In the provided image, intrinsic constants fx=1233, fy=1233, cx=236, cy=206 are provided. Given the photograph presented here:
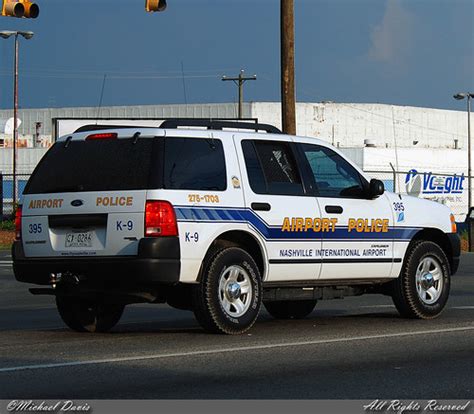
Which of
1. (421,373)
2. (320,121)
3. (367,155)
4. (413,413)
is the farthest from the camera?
(320,121)

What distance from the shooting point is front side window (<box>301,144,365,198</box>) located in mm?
12695

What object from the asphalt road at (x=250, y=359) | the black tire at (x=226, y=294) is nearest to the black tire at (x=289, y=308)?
the asphalt road at (x=250, y=359)

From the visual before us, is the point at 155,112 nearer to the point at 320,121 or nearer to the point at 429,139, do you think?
the point at 320,121

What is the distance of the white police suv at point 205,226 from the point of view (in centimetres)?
1123

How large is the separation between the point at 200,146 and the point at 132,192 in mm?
902

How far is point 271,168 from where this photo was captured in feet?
40.2

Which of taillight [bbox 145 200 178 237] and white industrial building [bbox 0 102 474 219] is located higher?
white industrial building [bbox 0 102 474 219]

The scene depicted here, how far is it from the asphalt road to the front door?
24.5 inches

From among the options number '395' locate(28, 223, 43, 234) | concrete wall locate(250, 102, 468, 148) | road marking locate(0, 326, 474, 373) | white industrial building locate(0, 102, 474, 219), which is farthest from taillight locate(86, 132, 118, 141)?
concrete wall locate(250, 102, 468, 148)

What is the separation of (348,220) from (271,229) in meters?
1.06

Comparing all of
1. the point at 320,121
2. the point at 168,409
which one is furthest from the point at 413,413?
the point at 320,121

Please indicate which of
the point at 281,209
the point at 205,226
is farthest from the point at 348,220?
the point at 205,226

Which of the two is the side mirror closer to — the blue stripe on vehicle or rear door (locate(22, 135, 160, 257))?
the blue stripe on vehicle

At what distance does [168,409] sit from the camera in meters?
7.48
